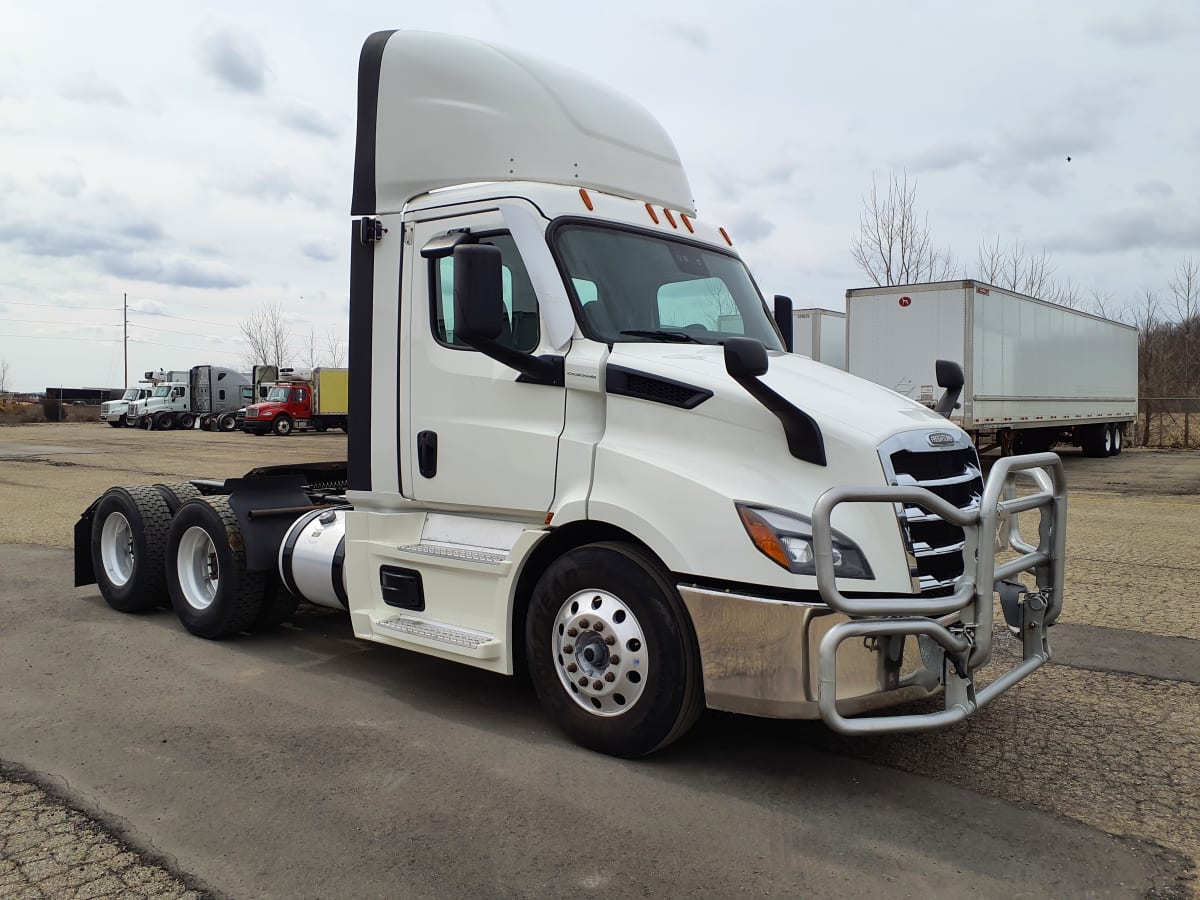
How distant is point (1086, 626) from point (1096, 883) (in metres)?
4.04

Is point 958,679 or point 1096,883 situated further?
point 958,679

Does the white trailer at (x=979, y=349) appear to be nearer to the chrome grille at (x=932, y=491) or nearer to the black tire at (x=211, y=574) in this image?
the chrome grille at (x=932, y=491)

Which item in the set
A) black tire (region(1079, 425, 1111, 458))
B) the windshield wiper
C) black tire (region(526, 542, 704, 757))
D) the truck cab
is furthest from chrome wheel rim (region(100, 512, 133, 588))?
the truck cab

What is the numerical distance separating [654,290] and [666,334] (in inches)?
11.7

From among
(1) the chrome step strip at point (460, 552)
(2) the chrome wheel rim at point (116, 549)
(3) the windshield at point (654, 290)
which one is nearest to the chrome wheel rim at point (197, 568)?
(2) the chrome wheel rim at point (116, 549)

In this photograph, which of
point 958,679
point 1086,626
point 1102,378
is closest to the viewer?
point 958,679

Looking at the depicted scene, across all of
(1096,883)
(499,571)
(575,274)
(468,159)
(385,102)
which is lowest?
(1096,883)

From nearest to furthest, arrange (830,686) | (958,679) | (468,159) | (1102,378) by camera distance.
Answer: (830,686), (958,679), (468,159), (1102,378)

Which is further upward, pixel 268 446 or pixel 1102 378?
pixel 1102 378

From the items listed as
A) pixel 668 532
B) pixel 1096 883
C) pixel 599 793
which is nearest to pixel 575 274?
pixel 668 532

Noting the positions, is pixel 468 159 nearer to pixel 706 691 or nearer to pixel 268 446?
pixel 706 691

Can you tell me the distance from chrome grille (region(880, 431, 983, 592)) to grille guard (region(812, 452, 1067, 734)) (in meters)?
0.13

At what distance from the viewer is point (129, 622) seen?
711 cm

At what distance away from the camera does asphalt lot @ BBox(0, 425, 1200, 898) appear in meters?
3.38
